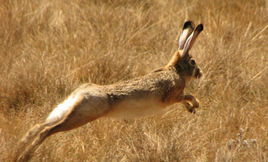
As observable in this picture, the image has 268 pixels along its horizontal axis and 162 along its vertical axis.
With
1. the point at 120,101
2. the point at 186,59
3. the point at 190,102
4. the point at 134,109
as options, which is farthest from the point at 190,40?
the point at 120,101

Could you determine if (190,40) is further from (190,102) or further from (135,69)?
(135,69)

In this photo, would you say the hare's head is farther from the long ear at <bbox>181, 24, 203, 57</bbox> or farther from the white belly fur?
the white belly fur

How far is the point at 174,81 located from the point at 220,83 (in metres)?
0.97

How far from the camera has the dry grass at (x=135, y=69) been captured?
15.1 feet

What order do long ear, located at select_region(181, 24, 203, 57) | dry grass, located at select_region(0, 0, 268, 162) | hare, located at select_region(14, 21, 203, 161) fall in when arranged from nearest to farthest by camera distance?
1. hare, located at select_region(14, 21, 203, 161)
2. dry grass, located at select_region(0, 0, 268, 162)
3. long ear, located at select_region(181, 24, 203, 57)

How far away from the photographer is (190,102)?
5492 mm

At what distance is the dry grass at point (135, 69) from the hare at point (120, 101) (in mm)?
177

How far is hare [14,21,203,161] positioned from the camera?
4.28 m

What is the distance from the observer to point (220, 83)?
605cm

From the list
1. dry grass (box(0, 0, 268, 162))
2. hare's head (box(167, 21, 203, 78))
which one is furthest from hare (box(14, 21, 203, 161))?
dry grass (box(0, 0, 268, 162))

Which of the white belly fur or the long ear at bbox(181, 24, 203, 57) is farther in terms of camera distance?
the long ear at bbox(181, 24, 203, 57)

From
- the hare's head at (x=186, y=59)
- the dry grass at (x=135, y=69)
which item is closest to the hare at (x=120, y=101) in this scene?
the hare's head at (x=186, y=59)

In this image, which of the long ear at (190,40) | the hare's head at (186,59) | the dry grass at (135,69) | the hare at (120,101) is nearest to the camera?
the hare at (120,101)

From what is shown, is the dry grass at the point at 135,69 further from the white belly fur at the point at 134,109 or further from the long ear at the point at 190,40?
the long ear at the point at 190,40
